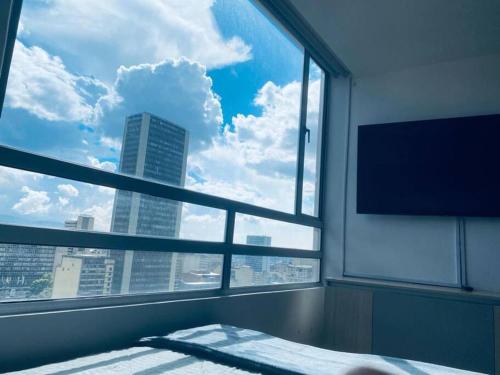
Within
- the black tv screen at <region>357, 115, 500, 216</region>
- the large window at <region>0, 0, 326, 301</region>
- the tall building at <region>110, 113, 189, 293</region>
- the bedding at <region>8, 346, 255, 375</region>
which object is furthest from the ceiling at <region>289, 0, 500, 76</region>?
the bedding at <region>8, 346, 255, 375</region>

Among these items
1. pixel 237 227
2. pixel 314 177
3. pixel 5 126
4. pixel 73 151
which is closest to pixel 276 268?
pixel 237 227

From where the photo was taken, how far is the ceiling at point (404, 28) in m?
2.39

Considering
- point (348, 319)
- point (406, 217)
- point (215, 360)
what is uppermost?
point (406, 217)

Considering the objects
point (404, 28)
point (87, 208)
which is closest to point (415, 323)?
point (404, 28)

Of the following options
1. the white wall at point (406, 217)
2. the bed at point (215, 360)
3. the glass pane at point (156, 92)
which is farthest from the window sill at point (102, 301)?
the white wall at point (406, 217)

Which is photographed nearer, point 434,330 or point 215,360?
point 215,360

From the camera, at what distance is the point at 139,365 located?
103 centimetres

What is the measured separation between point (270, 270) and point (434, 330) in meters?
1.19

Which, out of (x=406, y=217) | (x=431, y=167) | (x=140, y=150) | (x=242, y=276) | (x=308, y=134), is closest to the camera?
(x=140, y=150)

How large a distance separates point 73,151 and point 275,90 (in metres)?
1.72

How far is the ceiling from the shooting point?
239cm

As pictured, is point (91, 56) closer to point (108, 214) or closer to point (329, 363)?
point (108, 214)

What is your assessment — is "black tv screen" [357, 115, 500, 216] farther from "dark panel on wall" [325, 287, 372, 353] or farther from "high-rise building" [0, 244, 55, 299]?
"high-rise building" [0, 244, 55, 299]

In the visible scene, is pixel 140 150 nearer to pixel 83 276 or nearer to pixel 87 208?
pixel 87 208
